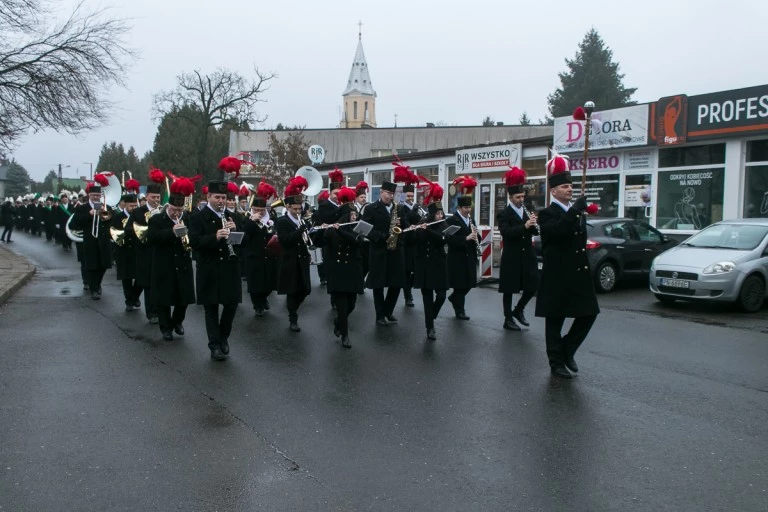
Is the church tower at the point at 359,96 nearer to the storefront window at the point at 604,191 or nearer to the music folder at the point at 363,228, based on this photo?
the storefront window at the point at 604,191

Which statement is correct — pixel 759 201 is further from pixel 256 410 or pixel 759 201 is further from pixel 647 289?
pixel 256 410

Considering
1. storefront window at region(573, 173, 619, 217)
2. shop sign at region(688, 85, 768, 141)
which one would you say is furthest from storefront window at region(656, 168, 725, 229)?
storefront window at region(573, 173, 619, 217)

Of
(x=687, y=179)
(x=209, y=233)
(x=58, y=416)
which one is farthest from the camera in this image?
(x=687, y=179)

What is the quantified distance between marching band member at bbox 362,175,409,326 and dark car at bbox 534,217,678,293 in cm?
472

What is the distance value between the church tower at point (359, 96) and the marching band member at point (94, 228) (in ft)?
357

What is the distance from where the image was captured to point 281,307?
12.8 metres

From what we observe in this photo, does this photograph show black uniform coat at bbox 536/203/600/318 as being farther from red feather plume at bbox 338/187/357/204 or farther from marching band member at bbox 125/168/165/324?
marching band member at bbox 125/168/165/324

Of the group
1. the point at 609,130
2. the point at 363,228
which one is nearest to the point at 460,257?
the point at 363,228

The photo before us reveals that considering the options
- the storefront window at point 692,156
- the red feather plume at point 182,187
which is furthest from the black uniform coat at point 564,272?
the storefront window at point 692,156

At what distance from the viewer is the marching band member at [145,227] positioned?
33.1ft

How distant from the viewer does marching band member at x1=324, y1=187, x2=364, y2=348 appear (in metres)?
8.88

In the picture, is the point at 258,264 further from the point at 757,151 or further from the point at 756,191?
the point at 757,151

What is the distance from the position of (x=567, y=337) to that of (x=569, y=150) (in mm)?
16455

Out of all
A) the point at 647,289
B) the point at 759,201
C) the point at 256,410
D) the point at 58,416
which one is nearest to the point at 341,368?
the point at 256,410
